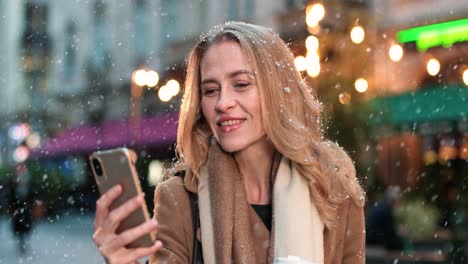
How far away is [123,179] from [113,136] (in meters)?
23.9

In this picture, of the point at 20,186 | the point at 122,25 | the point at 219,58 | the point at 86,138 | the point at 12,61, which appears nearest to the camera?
the point at 219,58

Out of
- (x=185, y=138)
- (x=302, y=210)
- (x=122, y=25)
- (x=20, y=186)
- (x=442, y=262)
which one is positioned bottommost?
(x=20, y=186)

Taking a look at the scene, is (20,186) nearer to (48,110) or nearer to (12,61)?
(48,110)

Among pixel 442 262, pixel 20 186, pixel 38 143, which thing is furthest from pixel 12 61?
pixel 442 262

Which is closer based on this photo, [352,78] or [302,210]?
[302,210]

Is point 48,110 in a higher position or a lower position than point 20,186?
higher

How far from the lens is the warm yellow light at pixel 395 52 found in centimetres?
1750

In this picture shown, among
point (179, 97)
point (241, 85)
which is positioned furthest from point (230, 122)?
point (179, 97)

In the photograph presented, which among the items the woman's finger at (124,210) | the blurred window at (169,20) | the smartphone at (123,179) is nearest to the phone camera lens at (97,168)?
the smartphone at (123,179)

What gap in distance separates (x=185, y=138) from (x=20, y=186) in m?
24.6

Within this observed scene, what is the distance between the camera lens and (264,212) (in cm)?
233

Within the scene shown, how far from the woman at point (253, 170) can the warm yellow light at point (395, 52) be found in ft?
51.4

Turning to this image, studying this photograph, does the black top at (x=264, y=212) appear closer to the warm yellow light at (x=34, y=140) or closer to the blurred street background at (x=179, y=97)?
the blurred street background at (x=179, y=97)

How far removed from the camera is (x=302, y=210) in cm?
226
